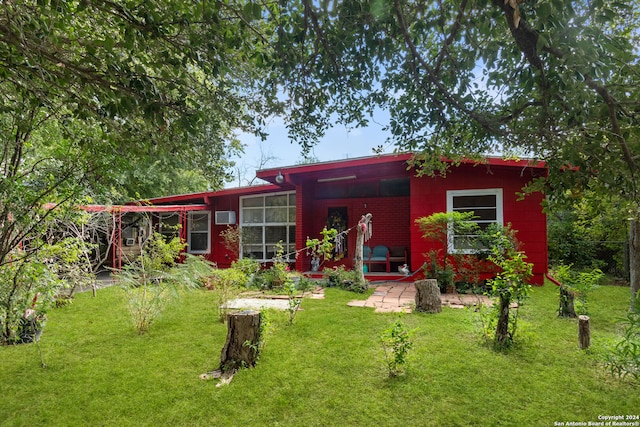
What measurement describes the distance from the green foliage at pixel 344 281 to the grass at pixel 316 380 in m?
2.20

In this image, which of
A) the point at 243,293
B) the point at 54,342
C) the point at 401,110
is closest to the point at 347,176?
the point at 243,293

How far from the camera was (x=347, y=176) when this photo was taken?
9812 mm

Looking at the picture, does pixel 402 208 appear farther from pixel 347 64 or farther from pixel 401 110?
pixel 347 64

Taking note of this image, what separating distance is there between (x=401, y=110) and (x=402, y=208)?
6.41 metres

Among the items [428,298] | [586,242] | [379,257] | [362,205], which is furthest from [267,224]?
[586,242]

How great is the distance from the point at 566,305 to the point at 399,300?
8.10 feet

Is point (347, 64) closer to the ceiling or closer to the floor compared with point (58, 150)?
closer to the ceiling

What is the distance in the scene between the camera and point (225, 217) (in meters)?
11.2

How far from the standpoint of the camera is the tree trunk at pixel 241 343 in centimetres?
339

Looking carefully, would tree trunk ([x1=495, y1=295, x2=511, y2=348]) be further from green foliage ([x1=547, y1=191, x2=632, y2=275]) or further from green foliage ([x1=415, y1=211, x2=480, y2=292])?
green foliage ([x1=547, y1=191, x2=632, y2=275])

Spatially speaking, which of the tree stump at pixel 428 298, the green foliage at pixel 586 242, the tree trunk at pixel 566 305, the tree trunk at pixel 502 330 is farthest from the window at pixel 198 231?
the green foliage at pixel 586 242

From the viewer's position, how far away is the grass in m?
2.57

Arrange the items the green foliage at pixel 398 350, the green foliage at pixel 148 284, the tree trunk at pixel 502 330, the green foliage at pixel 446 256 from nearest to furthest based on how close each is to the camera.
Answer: the green foliage at pixel 398 350
the tree trunk at pixel 502 330
the green foliage at pixel 148 284
the green foliage at pixel 446 256

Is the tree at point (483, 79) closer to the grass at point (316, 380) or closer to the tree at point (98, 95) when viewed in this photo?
the tree at point (98, 95)
